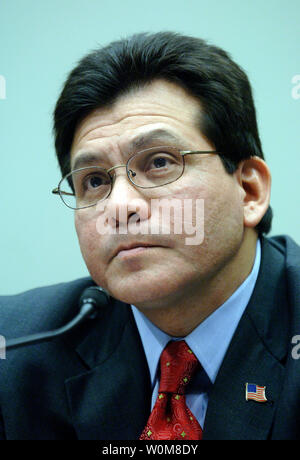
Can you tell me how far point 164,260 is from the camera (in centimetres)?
107

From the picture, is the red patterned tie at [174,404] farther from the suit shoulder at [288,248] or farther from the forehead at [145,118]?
the forehead at [145,118]

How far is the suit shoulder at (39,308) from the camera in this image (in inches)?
53.6

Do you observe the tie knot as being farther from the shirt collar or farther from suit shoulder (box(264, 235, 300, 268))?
suit shoulder (box(264, 235, 300, 268))

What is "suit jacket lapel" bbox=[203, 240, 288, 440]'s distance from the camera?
1056mm

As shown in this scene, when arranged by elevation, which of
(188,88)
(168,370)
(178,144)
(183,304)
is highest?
(188,88)

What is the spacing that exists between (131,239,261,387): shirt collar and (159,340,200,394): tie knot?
0.06ft

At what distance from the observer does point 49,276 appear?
1788 millimetres

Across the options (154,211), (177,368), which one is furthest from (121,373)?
(154,211)

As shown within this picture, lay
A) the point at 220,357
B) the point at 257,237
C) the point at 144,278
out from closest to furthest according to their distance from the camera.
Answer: the point at 144,278 < the point at 220,357 < the point at 257,237

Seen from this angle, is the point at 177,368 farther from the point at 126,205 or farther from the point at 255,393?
the point at 126,205

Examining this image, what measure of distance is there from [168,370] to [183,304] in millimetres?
167

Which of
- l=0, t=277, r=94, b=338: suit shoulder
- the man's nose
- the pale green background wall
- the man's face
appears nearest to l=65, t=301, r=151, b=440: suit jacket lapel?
l=0, t=277, r=94, b=338: suit shoulder
